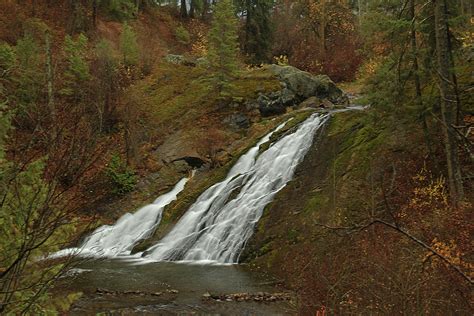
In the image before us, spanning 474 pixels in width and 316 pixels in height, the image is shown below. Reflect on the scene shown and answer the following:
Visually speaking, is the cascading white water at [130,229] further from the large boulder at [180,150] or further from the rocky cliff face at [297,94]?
the rocky cliff face at [297,94]

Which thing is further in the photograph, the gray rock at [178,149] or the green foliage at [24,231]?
the gray rock at [178,149]

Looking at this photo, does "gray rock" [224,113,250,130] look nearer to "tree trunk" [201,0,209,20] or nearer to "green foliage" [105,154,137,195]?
"green foliage" [105,154,137,195]

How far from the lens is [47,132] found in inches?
120

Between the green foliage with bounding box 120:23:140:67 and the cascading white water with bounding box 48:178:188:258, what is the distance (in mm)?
12276

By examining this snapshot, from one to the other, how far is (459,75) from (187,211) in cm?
1004

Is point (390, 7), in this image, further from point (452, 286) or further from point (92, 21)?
point (92, 21)

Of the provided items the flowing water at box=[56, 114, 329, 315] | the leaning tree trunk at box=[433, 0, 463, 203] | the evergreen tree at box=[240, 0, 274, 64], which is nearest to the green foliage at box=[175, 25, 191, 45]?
the evergreen tree at box=[240, 0, 274, 64]

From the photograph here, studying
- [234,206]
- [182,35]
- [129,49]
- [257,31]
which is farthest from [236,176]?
[182,35]

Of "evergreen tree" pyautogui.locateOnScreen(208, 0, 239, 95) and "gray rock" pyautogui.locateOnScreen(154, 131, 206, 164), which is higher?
"evergreen tree" pyautogui.locateOnScreen(208, 0, 239, 95)

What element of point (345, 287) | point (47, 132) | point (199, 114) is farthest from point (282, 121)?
point (47, 132)

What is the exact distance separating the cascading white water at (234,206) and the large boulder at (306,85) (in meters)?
5.99

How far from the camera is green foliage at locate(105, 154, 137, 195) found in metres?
19.9

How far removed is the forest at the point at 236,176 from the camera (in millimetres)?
3416

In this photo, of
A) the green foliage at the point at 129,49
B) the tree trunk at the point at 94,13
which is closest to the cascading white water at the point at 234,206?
the green foliage at the point at 129,49
